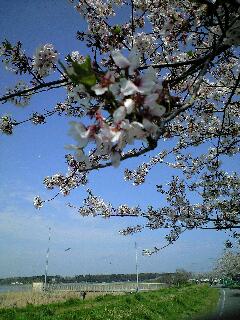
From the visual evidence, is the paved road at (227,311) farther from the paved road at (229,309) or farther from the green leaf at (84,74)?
the green leaf at (84,74)

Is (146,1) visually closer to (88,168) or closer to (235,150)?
(235,150)

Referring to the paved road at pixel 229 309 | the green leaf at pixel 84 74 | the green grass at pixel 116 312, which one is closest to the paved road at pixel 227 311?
the paved road at pixel 229 309

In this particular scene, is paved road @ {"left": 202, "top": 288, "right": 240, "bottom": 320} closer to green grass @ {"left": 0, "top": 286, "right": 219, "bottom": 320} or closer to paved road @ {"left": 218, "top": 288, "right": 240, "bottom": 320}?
paved road @ {"left": 218, "top": 288, "right": 240, "bottom": 320}

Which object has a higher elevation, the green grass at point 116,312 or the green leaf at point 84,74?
the green leaf at point 84,74

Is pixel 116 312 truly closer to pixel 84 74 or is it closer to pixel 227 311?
pixel 227 311

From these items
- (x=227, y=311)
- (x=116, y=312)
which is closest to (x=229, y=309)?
(x=227, y=311)

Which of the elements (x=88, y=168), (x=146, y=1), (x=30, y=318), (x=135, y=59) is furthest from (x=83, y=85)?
(x=30, y=318)

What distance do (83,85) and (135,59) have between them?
245mm

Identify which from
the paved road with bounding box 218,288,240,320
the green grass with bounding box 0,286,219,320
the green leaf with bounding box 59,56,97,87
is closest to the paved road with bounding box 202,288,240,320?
the paved road with bounding box 218,288,240,320

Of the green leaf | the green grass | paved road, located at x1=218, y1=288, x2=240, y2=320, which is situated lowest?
paved road, located at x1=218, y1=288, x2=240, y2=320

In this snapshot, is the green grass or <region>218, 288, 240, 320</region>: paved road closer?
the green grass

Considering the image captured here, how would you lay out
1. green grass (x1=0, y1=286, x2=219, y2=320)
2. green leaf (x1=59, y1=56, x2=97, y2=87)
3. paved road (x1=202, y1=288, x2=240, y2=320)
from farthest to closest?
paved road (x1=202, y1=288, x2=240, y2=320), green grass (x1=0, y1=286, x2=219, y2=320), green leaf (x1=59, y1=56, x2=97, y2=87)

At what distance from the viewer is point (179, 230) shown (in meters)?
8.74

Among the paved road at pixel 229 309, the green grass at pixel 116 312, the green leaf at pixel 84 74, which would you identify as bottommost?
the paved road at pixel 229 309
